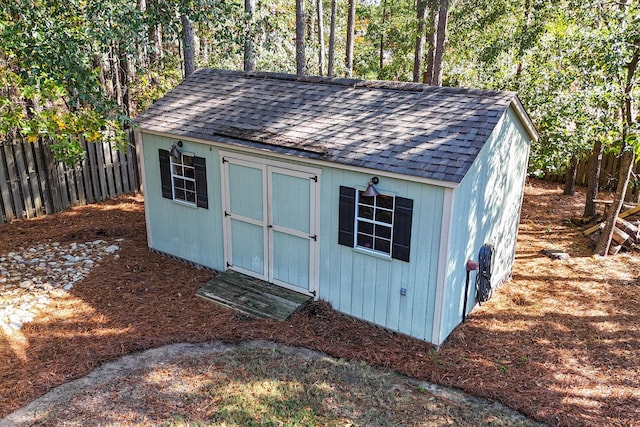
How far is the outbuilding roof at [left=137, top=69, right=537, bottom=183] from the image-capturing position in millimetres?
6691

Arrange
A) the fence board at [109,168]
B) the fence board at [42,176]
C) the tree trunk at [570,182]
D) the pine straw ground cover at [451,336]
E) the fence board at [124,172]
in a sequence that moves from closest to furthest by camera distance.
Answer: the pine straw ground cover at [451,336]
the fence board at [42,176]
the fence board at [109,168]
the fence board at [124,172]
the tree trunk at [570,182]

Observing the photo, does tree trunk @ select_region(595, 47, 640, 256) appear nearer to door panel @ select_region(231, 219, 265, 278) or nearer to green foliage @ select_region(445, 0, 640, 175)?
green foliage @ select_region(445, 0, 640, 175)

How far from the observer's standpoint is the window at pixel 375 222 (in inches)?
275

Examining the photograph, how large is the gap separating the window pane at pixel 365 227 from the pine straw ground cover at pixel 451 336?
1415mm

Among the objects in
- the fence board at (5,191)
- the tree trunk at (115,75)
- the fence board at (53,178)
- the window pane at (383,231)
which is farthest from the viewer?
the tree trunk at (115,75)

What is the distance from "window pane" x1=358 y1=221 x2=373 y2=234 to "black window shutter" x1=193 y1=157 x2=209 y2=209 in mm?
2966

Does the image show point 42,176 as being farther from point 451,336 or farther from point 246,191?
point 451,336

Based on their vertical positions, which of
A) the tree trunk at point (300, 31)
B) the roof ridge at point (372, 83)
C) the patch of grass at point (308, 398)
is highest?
the tree trunk at point (300, 31)

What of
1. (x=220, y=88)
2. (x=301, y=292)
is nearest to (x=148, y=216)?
(x=220, y=88)

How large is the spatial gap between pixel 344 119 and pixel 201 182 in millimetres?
2730

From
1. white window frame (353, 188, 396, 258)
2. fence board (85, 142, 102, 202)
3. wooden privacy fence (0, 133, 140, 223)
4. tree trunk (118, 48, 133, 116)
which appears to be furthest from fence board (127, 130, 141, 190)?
white window frame (353, 188, 396, 258)

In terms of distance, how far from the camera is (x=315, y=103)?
8414 mm

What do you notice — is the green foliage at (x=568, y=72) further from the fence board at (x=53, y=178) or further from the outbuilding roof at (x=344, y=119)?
the fence board at (x=53, y=178)

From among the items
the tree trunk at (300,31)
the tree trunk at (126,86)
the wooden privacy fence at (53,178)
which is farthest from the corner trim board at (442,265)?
the tree trunk at (300,31)
